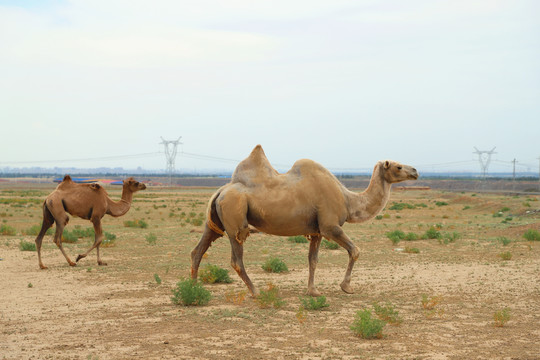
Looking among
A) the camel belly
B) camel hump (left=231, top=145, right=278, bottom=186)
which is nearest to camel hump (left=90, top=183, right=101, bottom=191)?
camel hump (left=231, top=145, right=278, bottom=186)

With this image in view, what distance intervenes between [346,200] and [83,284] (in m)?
6.23

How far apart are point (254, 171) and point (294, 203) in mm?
1039

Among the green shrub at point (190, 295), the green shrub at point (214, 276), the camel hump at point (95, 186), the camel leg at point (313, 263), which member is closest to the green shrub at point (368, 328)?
the camel leg at point (313, 263)

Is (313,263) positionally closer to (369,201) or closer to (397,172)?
(369,201)

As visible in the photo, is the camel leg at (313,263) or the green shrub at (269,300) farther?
the camel leg at (313,263)

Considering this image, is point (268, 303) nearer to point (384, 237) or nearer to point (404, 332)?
point (404, 332)

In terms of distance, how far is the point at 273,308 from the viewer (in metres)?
10.0

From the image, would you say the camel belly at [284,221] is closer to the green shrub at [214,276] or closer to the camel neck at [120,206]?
the green shrub at [214,276]

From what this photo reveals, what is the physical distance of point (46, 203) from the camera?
15.1 meters

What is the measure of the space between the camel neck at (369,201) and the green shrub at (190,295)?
3.13 meters

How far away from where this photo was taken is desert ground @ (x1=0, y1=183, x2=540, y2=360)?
7.59m

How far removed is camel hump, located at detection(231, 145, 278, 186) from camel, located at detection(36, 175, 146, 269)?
20.6 feet

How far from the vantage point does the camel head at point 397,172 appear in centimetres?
1102

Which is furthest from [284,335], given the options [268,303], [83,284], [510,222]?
[510,222]
